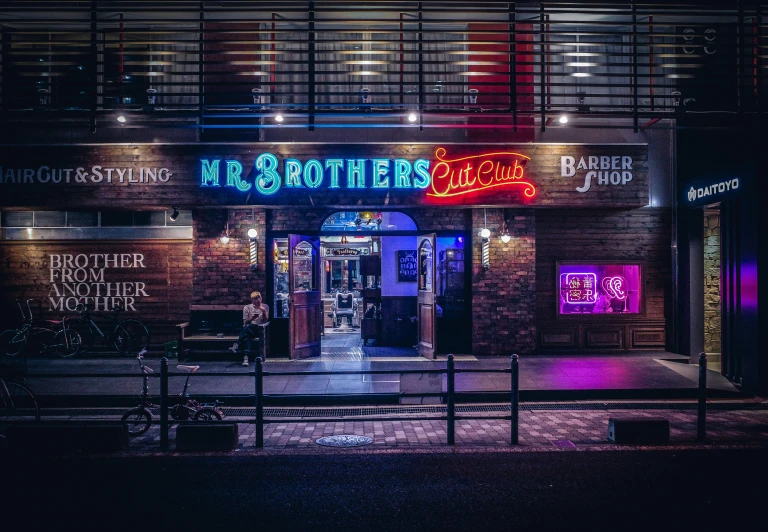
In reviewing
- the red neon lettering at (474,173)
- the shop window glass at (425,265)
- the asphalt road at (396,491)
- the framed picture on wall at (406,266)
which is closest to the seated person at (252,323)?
the shop window glass at (425,265)

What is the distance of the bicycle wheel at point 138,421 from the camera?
23.4 ft

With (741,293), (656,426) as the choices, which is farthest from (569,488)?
(741,293)

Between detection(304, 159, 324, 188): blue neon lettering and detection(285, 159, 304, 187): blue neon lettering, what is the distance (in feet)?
0.53

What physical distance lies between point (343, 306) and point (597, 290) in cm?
892

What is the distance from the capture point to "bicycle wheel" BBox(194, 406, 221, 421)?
740 cm

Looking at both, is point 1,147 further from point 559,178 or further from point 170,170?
point 559,178

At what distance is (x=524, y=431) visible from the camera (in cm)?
Result: 746

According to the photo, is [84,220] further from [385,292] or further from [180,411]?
[385,292]

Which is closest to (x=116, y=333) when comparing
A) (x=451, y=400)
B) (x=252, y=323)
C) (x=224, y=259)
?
(x=224, y=259)

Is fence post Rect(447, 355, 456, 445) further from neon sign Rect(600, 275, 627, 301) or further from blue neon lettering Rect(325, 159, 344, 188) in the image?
neon sign Rect(600, 275, 627, 301)

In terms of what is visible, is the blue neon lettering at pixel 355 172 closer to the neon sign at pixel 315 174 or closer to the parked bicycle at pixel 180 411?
the neon sign at pixel 315 174

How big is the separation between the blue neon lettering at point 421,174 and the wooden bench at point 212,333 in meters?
5.00

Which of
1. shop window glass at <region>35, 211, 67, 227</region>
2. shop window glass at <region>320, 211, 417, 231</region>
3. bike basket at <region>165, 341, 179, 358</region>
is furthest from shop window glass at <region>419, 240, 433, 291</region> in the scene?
shop window glass at <region>35, 211, 67, 227</region>

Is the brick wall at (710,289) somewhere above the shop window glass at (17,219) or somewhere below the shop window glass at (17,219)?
below
